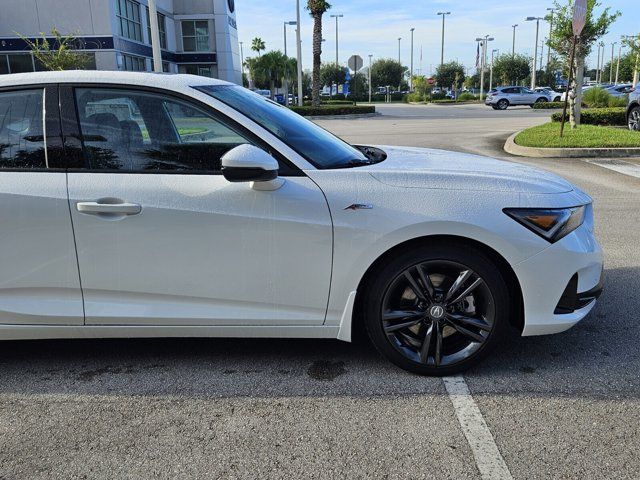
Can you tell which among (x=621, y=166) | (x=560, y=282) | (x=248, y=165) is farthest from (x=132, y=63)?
(x=560, y=282)

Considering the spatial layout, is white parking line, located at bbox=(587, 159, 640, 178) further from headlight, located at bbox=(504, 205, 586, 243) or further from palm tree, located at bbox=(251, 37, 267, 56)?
palm tree, located at bbox=(251, 37, 267, 56)

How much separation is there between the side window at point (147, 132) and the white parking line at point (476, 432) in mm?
1767

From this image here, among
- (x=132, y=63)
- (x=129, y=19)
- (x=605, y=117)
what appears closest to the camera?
(x=605, y=117)

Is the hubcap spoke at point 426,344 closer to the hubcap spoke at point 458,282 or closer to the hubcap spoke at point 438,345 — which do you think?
the hubcap spoke at point 438,345

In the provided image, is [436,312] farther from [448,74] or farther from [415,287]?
[448,74]

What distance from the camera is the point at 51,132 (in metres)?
3.16

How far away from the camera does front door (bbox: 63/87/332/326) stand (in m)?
3.03

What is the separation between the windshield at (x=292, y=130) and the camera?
325cm

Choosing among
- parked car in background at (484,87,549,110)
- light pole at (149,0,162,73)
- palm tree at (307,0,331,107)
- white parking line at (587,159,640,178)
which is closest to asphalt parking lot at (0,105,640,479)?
white parking line at (587,159,640,178)

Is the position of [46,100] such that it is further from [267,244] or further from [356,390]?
[356,390]

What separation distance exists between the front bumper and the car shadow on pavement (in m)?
0.33

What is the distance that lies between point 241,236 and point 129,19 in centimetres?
3515

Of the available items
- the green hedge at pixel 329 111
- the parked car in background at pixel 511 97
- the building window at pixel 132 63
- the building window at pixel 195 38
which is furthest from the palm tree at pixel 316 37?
the parked car in background at pixel 511 97

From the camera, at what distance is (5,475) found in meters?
2.49
